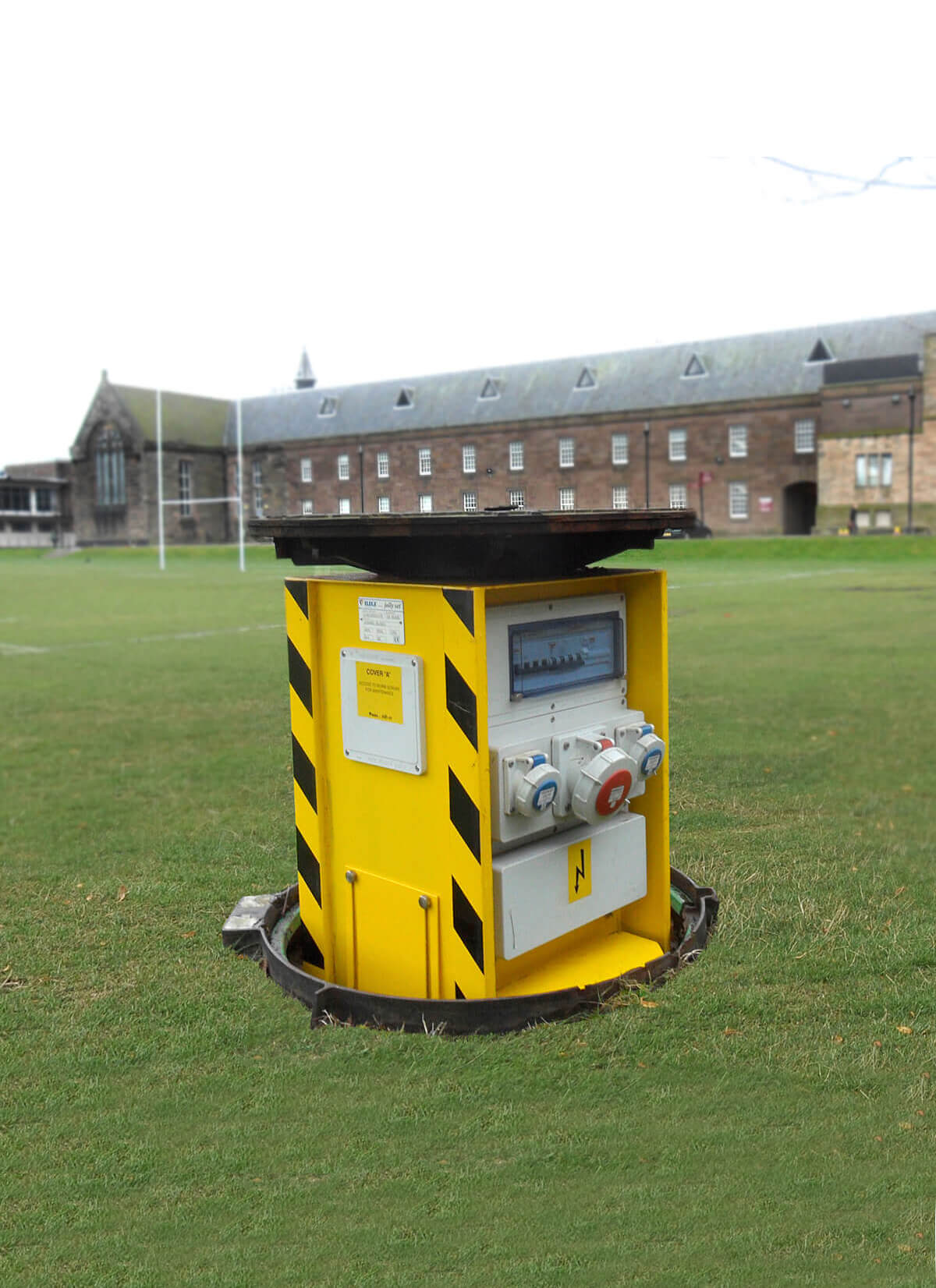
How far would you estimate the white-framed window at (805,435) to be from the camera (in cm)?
1124

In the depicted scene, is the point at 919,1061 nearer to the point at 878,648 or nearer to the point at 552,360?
the point at 552,360

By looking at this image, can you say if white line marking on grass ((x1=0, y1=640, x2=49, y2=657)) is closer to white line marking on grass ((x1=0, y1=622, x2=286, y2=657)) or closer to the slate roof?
white line marking on grass ((x1=0, y1=622, x2=286, y2=657))

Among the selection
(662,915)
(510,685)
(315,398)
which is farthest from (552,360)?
(662,915)

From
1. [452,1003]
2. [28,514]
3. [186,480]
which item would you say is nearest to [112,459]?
[186,480]

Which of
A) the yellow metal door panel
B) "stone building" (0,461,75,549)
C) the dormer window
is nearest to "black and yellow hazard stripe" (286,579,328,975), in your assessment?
the yellow metal door panel

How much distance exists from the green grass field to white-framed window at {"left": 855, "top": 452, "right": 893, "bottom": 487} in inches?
201

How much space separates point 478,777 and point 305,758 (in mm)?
992

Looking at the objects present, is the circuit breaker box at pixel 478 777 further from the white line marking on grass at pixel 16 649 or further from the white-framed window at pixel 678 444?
the white line marking on grass at pixel 16 649

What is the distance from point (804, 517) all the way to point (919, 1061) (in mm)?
18496

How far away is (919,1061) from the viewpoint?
383 centimetres

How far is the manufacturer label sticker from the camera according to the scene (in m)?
4.32

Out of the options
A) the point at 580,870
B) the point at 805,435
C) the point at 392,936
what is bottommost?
the point at 392,936

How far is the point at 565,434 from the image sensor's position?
214 inches

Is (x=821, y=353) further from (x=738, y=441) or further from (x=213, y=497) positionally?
(x=213, y=497)
